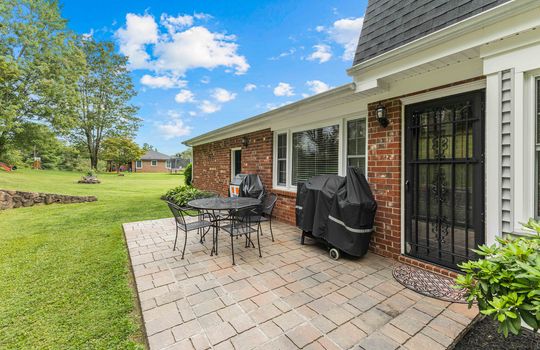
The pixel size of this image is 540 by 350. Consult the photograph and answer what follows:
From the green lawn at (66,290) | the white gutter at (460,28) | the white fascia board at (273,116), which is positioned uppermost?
the white gutter at (460,28)

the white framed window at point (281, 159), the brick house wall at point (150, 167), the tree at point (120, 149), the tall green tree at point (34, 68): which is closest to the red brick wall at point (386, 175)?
the white framed window at point (281, 159)

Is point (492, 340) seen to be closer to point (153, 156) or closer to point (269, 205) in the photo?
point (269, 205)

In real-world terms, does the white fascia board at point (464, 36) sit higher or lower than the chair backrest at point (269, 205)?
higher

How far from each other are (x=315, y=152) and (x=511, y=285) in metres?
4.10

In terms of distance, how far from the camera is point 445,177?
3.10 m

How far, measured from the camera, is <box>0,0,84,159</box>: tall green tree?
12.7 m

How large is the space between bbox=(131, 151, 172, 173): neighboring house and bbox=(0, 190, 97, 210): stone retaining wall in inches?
1415

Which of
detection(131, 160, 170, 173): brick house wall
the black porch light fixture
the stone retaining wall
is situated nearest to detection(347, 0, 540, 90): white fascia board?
the black porch light fixture

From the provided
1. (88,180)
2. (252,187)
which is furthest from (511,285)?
(88,180)

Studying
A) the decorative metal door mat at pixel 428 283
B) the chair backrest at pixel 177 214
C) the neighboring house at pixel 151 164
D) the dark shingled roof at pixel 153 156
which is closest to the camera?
the decorative metal door mat at pixel 428 283

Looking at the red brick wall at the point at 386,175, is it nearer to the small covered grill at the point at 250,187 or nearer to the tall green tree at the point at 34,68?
the small covered grill at the point at 250,187

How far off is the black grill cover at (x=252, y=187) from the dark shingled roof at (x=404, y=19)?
3.57 metres

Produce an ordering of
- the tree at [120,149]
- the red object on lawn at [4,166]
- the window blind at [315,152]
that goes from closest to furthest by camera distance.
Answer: the window blind at [315,152] < the red object on lawn at [4,166] < the tree at [120,149]

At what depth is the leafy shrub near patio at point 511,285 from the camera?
1.26 m
